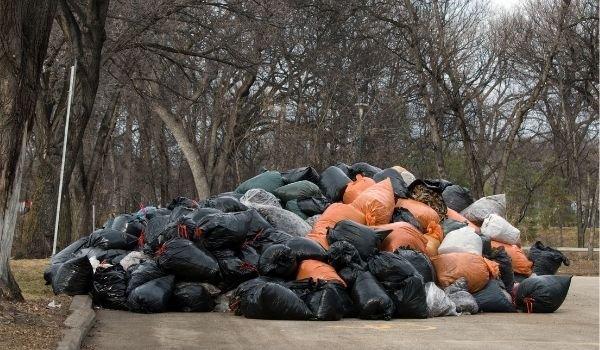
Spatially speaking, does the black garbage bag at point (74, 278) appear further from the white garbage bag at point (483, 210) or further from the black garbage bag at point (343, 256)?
the white garbage bag at point (483, 210)

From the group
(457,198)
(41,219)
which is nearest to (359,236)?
(457,198)

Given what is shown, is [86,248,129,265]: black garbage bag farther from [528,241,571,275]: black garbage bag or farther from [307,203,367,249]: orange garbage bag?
[528,241,571,275]: black garbage bag

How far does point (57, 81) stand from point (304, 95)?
8.26 meters

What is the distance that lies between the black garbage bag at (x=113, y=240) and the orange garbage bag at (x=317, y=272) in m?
2.58

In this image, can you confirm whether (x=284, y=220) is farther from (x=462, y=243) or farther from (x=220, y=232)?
(x=462, y=243)

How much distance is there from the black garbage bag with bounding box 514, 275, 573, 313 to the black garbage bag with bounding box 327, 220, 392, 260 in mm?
1715

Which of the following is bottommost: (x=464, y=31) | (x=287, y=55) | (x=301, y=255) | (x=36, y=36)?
(x=301, y=255)

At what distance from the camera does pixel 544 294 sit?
10078 millimetres

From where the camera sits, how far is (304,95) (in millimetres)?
27375

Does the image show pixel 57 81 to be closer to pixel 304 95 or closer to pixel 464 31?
pixel 304 95

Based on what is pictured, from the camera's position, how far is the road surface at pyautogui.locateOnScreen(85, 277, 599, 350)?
720 cm

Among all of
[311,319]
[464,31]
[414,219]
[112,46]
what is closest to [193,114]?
[464,31]

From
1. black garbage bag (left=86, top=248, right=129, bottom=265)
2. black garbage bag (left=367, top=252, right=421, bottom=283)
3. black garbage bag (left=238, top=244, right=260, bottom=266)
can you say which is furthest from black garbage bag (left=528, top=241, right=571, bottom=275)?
black garbage bag (left=86, top=248, right=129, bottom=265)

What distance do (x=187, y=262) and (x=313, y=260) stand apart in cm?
131
